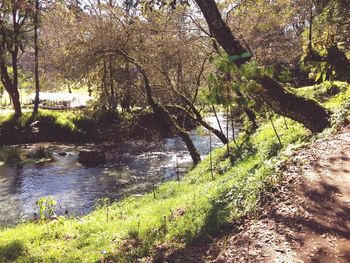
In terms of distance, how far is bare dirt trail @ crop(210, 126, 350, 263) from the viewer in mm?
4621

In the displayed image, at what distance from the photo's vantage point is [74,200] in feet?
44.2

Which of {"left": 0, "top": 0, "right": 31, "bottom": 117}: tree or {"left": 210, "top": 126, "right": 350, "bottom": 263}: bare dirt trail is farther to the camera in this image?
{"left": 0, "top": 0, "right": 31, "bottom": 117}: tree

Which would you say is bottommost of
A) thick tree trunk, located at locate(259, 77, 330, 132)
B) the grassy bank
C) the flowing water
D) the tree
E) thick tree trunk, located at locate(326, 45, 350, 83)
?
the flowing water

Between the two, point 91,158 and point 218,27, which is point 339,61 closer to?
point 218,27

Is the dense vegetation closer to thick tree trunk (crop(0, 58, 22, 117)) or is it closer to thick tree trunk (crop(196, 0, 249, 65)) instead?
thick tree trunk (crop(196, 0, 249, 65))

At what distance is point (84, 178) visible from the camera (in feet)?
53.9

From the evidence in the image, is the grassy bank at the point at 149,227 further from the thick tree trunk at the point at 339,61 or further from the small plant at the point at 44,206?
the thick tree trunk at the point at 339,61

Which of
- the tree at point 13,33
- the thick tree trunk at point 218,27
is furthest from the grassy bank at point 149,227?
the tree at point 13,33

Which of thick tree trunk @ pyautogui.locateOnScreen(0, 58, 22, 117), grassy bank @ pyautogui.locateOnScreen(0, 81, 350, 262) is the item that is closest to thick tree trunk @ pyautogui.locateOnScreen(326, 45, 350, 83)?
grassy bank @ pyautogui.locateOnScreen(0, 81, 350, 262)

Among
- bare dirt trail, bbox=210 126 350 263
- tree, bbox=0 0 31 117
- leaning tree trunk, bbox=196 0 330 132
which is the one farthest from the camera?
tree, bbox=0 0 31 117

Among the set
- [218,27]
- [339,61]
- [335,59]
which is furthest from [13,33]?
[339,61]

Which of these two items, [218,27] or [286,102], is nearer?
[218,27]

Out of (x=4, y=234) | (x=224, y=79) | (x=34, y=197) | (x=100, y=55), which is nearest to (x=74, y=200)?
(x=34, y=197)

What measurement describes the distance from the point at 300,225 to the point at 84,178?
12.6 metres
